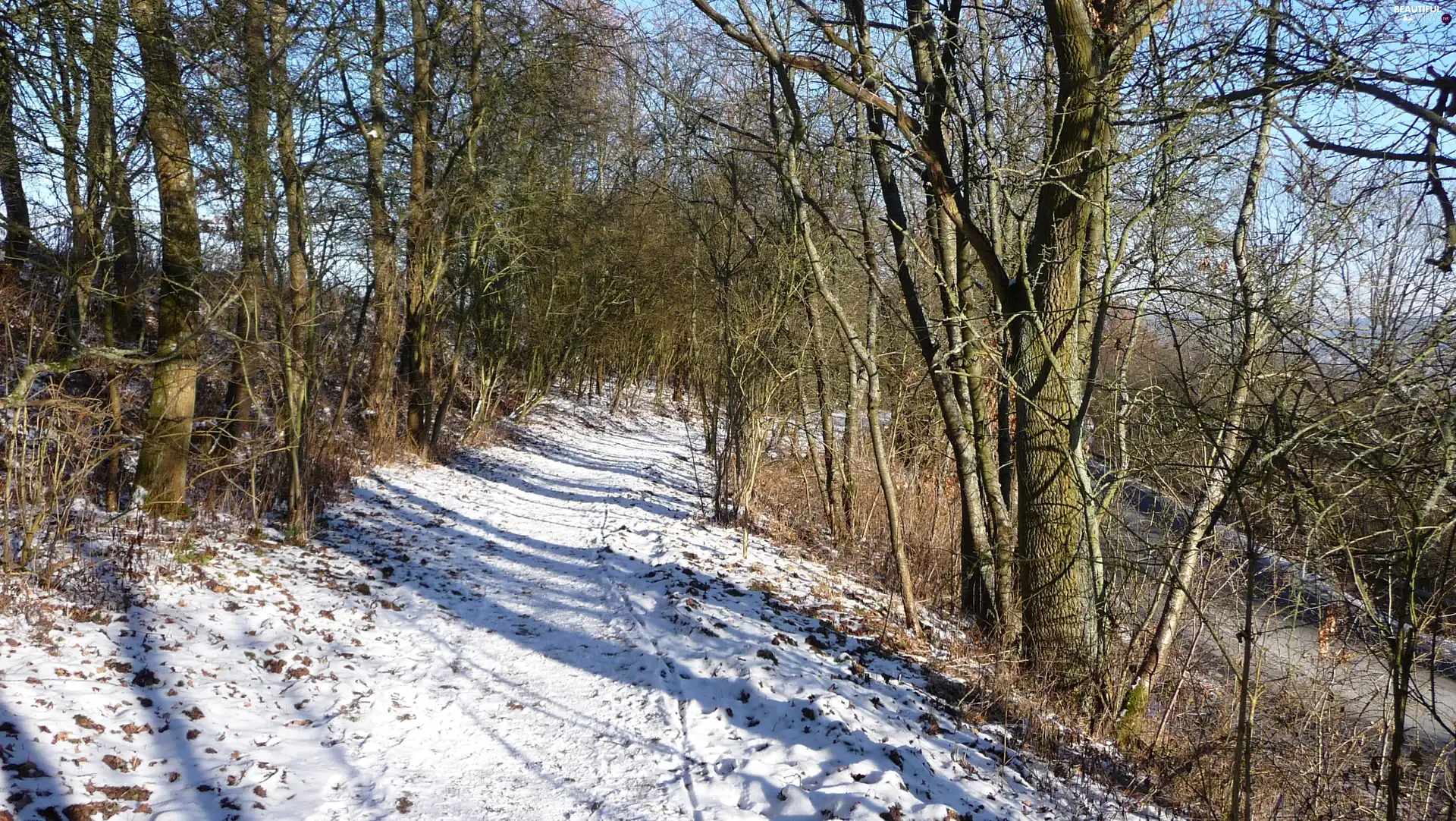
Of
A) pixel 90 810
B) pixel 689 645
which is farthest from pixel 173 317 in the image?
pixel 689 645

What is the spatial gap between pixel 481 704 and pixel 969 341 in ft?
13.0

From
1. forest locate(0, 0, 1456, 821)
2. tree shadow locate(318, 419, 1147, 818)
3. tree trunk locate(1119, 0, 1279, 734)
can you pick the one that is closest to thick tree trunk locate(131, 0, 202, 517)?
forest locate(0, 0, 1456, 821)

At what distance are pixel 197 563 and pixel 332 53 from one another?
4603mm

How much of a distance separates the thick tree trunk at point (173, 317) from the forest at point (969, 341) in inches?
1.3

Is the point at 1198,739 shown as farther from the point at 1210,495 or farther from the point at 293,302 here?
the point at 293,302

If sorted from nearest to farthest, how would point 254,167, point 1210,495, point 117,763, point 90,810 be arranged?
point 90,810
point 117,763
point 1210,495
point 254,167

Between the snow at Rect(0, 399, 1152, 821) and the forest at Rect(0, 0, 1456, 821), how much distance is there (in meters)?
0.56

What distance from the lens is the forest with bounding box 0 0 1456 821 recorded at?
13.0 feet

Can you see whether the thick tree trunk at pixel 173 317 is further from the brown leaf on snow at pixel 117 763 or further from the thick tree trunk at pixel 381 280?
the thick tree trunk at pixel 381 280

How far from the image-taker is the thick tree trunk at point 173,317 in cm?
695

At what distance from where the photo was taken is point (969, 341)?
5.62 metres

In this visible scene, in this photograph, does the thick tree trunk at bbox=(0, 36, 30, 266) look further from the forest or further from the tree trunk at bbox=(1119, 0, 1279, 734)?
the tree trunk at bbox=(1119, 0, 1279, 734)

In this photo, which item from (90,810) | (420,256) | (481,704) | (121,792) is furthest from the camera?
(420,256)

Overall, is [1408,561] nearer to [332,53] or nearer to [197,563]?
[197,563]
